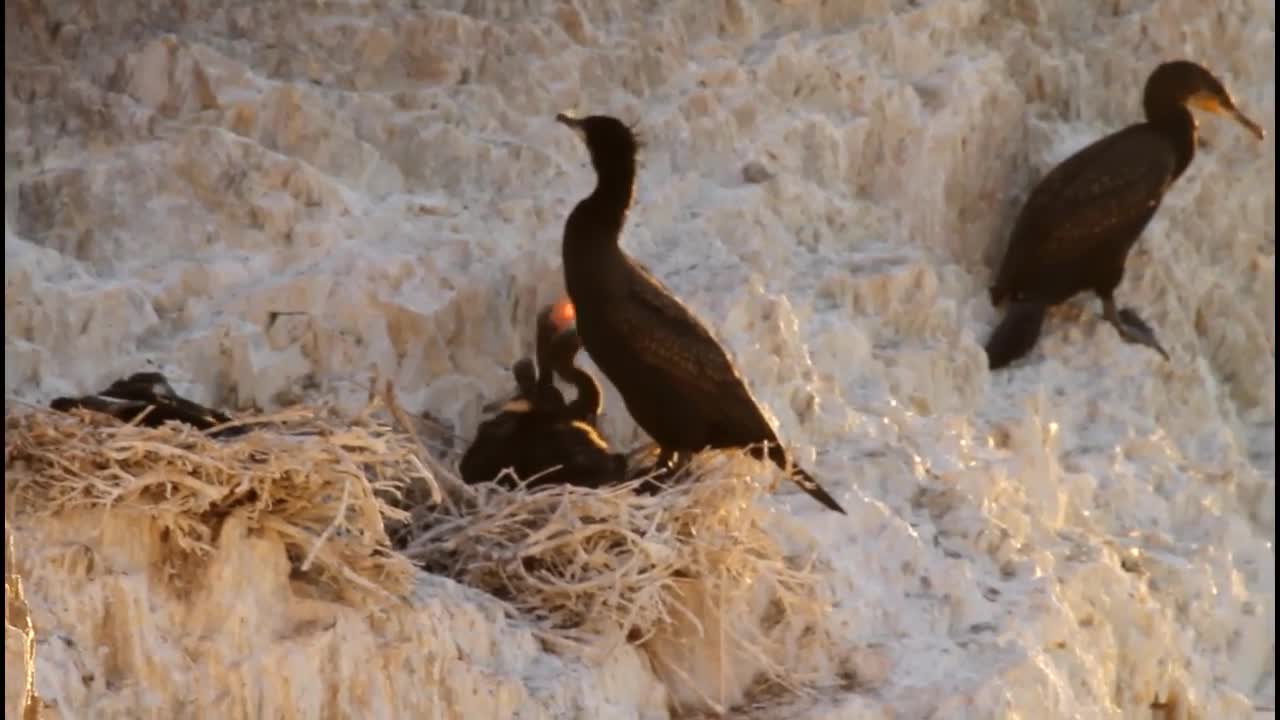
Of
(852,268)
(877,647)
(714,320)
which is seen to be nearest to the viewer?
(877,647)

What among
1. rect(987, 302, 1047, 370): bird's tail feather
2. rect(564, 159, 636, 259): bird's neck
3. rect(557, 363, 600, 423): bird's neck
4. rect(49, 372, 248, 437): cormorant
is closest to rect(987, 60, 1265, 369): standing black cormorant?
rect(987, 302, 1047, 370): bird's tail feather

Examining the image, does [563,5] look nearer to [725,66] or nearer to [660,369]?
[725,66]

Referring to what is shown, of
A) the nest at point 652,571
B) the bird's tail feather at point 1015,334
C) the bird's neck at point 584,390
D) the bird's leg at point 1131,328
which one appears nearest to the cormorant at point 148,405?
the nest at point 652,571

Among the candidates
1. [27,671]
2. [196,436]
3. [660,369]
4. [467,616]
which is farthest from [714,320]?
[27,671]

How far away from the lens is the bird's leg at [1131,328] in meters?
9.82

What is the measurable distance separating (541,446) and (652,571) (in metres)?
0.69

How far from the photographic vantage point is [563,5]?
9.02 meters

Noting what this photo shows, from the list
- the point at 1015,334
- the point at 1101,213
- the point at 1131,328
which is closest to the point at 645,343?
the point at 1015,334

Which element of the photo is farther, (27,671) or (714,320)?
(714,320)

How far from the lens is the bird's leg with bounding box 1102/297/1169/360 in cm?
982

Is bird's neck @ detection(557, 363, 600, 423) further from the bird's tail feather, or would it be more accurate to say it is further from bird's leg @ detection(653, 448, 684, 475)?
the bird's tail feather

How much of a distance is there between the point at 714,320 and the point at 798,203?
1044 millimetres

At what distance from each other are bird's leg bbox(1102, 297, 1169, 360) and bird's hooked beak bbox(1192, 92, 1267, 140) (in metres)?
0.70

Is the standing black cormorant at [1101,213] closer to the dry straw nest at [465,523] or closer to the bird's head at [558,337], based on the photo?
the bird's head at [558,337]
